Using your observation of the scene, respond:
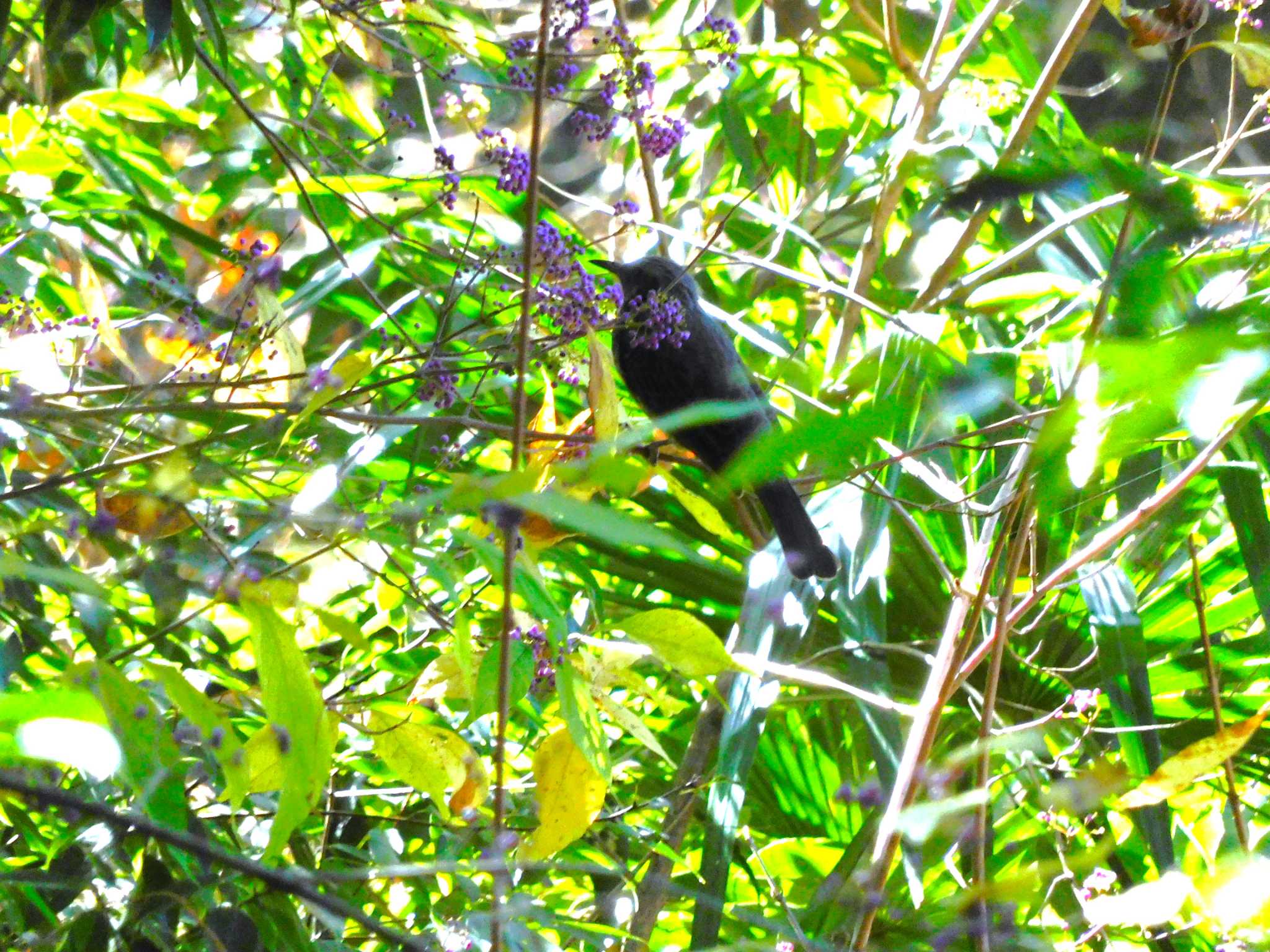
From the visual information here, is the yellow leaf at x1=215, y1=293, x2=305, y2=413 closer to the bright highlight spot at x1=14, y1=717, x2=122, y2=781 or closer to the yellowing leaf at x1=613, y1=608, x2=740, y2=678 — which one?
the yellowing leaf at x1=613, y1=608, x2=740, y2=678

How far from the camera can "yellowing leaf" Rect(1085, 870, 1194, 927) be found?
2.13 feet

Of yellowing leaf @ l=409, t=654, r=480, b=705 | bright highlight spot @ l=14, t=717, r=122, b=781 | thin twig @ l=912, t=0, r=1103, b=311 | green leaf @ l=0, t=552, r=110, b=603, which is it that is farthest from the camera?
thin twig @ l=912, t=0, r=1103, b=311

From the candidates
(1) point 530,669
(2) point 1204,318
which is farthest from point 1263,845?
(2) point 1204,318

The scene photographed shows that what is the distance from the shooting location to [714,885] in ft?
4.89

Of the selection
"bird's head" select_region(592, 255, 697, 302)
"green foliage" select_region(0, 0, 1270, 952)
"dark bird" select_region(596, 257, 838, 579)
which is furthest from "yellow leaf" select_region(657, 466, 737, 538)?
"bird's head" select_region(592, 255, 697, 302)

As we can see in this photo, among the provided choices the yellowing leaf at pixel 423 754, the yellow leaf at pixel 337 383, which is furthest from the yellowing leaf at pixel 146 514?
the yellowing leaf at pixel 423 754

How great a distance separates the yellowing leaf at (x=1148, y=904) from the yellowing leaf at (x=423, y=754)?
517 mm

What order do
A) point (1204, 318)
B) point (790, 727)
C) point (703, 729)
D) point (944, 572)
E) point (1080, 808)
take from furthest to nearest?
point (790, 727) → point (703, 729) → point (944, 572) → point (1080, 808) → point (1204, 318)

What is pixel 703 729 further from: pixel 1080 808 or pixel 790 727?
pixel 1080 808

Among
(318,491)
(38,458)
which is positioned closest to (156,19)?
(318,491)

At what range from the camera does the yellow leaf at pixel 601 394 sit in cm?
120

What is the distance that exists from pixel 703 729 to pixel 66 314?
3.69 ft

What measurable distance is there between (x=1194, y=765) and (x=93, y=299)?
124cm

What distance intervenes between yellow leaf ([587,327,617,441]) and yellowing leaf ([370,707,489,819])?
1.07 ft
